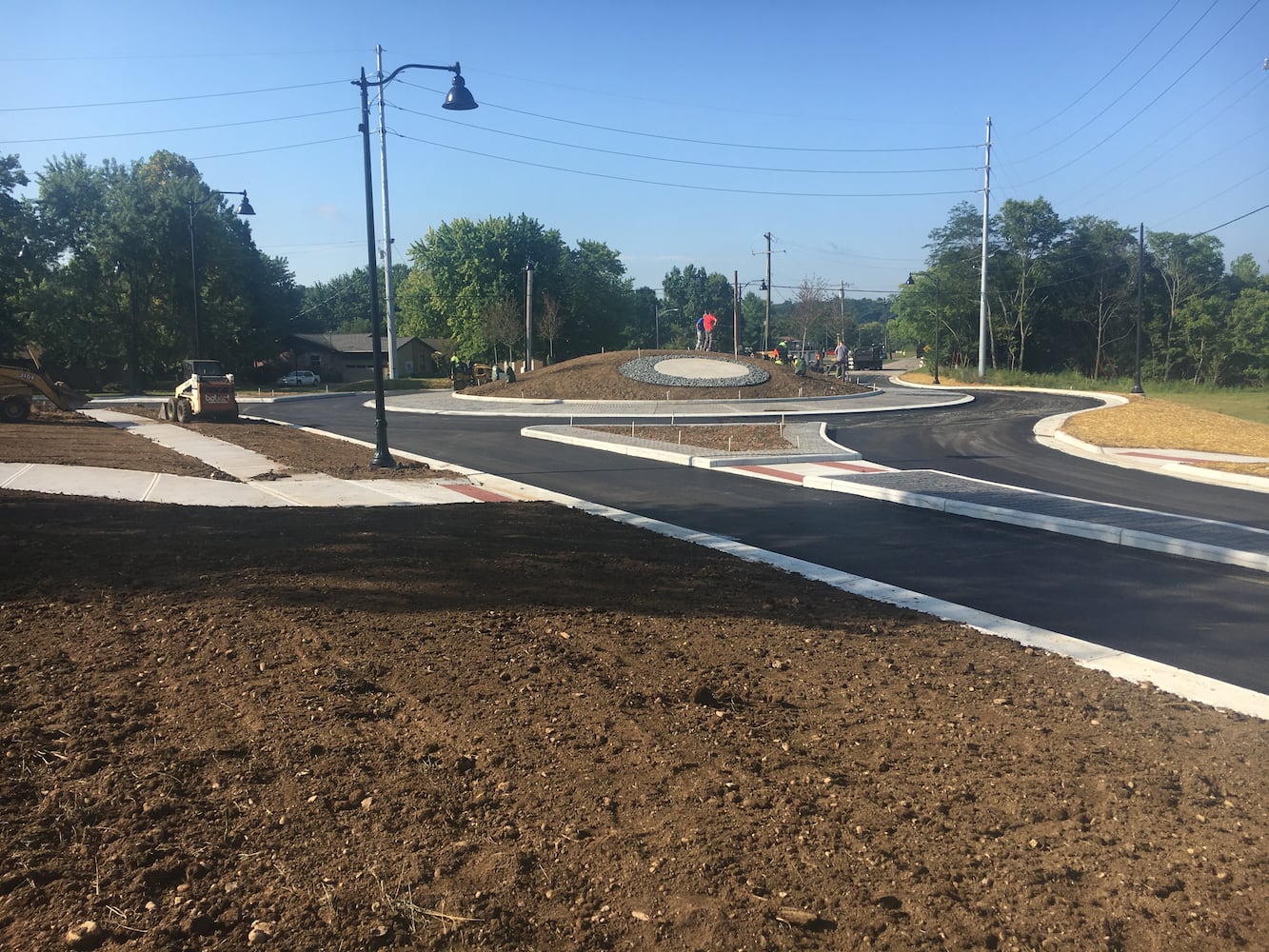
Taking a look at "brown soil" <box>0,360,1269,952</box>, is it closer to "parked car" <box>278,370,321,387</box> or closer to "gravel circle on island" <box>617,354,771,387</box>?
"gravel circle on island" <box>617,354,771,387</box>

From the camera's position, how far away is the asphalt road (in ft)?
23.0

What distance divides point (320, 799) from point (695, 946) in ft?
5.40

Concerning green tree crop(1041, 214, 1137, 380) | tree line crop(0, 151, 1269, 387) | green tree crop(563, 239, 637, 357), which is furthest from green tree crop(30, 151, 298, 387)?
green tree crop(1041, 214, 1137, 380)

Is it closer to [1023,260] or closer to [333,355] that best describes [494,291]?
[333,355]

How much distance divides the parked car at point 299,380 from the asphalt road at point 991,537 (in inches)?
1873

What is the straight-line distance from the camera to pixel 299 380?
67.8 meters

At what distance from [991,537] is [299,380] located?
6510 cm

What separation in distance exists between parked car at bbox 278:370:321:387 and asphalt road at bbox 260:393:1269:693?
1873 inches

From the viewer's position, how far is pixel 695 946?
2.70 meters

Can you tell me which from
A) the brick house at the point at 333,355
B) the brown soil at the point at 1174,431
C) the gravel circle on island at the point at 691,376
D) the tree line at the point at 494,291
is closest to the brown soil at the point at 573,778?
the brown soil at the point at 1174,431

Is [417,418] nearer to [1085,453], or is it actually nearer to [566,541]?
[1085,453]

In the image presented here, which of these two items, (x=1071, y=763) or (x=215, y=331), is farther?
(x=215, y=331)

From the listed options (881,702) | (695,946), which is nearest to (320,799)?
(695,946)

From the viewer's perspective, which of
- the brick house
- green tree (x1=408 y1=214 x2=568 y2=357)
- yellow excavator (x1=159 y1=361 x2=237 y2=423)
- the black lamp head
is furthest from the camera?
the brick house
